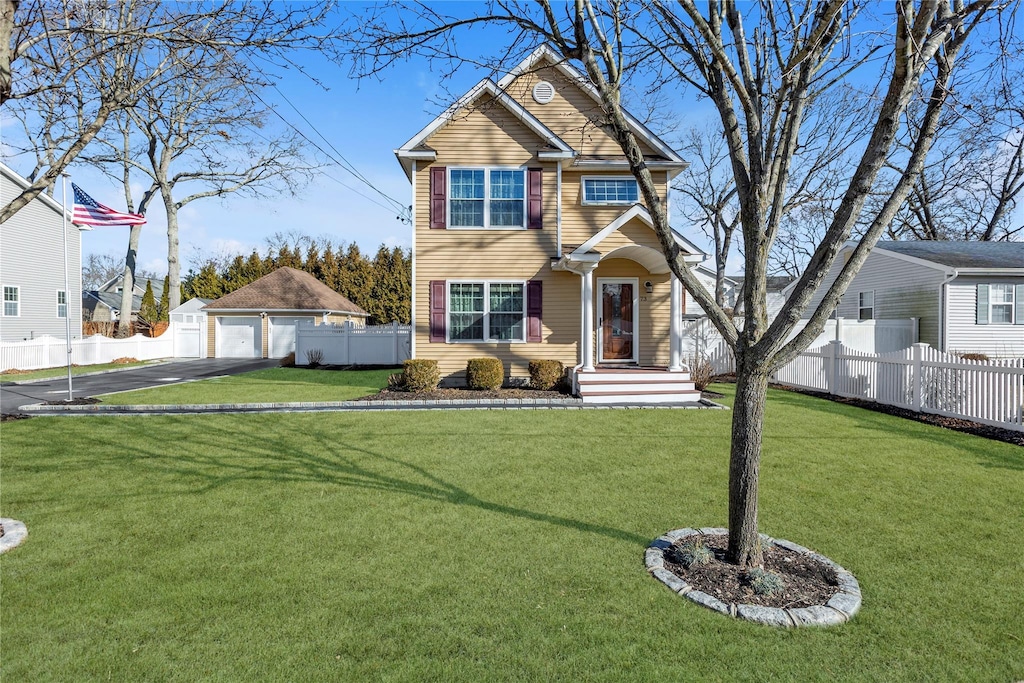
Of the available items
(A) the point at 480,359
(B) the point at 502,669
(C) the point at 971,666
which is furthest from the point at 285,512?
(A) the point at 480,359

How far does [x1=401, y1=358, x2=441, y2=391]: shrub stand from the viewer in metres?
11.6

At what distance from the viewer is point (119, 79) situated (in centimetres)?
471

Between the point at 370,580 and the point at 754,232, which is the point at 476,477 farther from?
the point at 754,232

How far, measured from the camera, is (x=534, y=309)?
12492 millimetres

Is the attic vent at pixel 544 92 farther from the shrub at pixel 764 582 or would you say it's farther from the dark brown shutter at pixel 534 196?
the shrub at pixel 764 582

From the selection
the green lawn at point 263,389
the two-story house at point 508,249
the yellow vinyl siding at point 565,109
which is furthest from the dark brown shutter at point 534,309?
the green lawn at point 263,389

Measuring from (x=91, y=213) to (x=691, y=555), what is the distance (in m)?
14.3

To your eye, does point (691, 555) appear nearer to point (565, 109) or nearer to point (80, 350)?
point (565, 109)

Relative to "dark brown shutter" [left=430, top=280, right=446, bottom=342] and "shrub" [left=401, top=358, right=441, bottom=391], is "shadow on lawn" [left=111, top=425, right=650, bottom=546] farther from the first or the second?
"dark brown shutter" [left=430, top=280, right=446, bottom=342]

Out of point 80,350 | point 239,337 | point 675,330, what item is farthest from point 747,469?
point 239,337

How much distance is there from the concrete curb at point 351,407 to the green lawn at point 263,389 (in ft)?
2.39

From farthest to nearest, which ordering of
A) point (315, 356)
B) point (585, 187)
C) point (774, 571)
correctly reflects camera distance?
point (315, 356), point (585, 187), point (774, 571)

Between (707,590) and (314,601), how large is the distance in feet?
8.11

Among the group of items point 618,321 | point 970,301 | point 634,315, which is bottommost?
point 618,321
